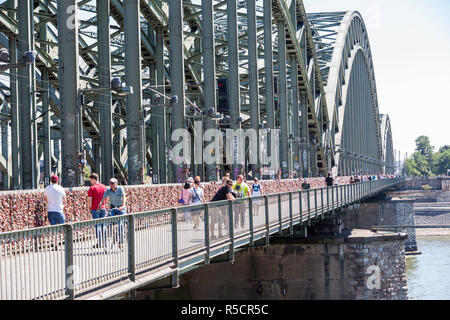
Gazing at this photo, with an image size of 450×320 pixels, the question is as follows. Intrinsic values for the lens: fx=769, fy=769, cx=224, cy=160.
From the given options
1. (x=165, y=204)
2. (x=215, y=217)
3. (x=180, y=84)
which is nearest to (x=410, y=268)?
(x=180, y=84)

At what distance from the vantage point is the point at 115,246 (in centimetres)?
1255

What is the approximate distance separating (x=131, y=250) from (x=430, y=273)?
6157cm

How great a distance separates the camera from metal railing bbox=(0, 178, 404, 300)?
32.1 ft

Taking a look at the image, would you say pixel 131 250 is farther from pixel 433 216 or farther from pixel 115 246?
pixel 433 216

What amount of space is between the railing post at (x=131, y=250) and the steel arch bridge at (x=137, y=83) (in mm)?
5489

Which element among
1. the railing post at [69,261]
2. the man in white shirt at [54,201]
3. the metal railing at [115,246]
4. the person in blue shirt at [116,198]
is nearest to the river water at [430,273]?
the metal railing at [115,246]

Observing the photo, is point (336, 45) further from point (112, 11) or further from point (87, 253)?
point (87, 253)

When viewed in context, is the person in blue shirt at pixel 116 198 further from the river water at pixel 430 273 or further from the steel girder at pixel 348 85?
the steel girder at pixel 348 85

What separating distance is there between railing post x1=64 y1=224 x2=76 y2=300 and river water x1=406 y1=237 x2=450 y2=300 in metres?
48.2

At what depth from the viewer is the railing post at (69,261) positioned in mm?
10656

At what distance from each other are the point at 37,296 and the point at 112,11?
3656cm

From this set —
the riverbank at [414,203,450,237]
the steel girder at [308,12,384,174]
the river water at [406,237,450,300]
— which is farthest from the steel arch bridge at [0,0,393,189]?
the riverbank at [414,203,450,237]

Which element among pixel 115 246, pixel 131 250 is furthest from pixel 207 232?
pixel 115 246

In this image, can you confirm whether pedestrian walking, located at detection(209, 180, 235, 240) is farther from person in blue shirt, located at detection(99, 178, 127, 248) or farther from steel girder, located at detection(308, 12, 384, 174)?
steel girder, located at detection(308, 12, 384, 174)
